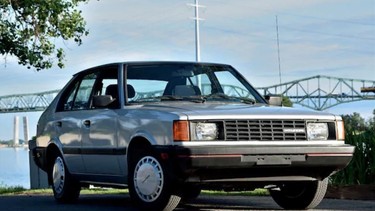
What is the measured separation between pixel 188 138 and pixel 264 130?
0.75 m

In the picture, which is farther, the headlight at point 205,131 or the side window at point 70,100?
the side window at point 70,100

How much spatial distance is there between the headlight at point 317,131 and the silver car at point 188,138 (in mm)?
13

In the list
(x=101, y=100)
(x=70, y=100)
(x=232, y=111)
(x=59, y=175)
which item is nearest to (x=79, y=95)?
(x=70, y=100)

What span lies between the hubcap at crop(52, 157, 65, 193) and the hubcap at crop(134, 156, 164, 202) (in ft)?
7.04

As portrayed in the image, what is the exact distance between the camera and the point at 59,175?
35.3ft

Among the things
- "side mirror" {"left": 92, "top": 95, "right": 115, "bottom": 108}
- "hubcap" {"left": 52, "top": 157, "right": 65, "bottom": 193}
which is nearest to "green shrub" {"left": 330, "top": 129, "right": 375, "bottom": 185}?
"hubcap" {"left": 52, "top": 157, "right": 65, "bottom": 193}

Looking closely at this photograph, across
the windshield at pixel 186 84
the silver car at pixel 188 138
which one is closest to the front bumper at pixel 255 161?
the silver car at pixel 188 138

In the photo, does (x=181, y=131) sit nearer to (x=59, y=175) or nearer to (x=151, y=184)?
(x=151, y=184)

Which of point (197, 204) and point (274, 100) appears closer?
point (274, 100)

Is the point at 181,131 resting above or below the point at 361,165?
above

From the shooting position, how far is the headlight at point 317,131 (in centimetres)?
861

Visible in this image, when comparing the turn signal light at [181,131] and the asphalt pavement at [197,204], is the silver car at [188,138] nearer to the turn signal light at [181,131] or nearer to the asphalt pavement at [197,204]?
the turn signal light at [181,131]

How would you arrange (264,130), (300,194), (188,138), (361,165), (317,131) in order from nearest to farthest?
1. (188,138)
2. (264,130)
3. (317,131)
4. (300,194)
5. (361,165)

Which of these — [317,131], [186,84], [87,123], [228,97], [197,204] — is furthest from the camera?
[197,204]
